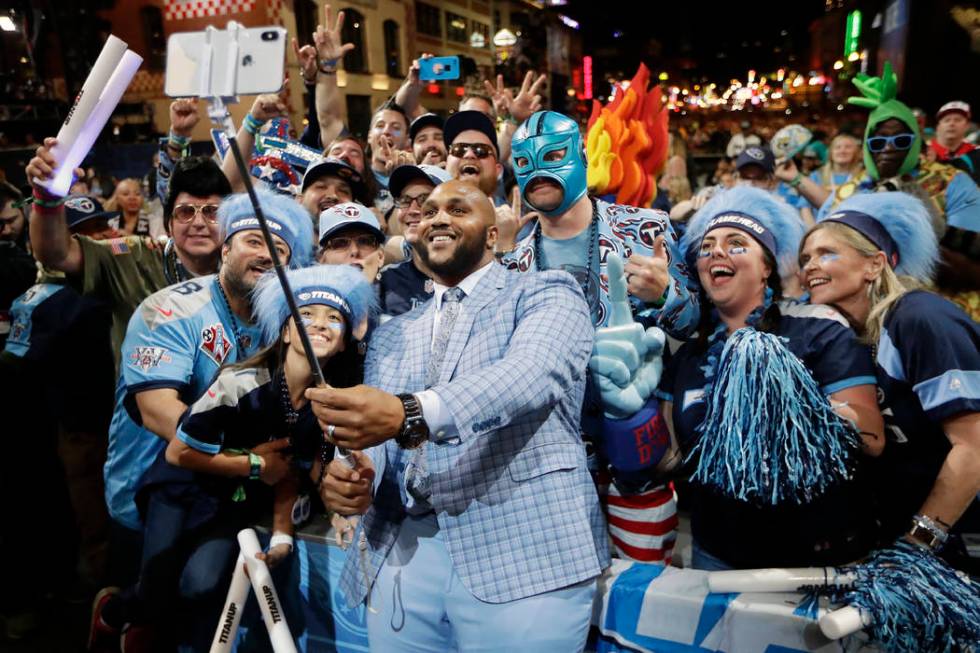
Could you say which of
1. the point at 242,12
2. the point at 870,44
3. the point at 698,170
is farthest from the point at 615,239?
the point at 870,44

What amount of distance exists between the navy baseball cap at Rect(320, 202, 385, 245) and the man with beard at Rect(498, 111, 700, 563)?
2.11ft

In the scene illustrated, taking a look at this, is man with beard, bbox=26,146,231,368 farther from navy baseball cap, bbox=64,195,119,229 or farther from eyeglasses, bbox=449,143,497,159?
eyeglasses, bbox=449,143,497,159

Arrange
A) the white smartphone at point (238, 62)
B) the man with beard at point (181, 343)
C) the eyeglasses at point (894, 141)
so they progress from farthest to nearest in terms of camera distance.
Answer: the eyeglasses at point (894, 141) → the man with beard at point (181, 343) → the white smartphone at point (238, 62)

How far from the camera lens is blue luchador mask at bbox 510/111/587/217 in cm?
281

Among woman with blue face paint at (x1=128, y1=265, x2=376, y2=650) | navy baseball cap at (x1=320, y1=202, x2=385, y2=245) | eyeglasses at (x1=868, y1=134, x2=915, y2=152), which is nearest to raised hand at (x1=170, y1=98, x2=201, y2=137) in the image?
navy baseball cap at (x1=320, y1=202, x2=385, y2=245)

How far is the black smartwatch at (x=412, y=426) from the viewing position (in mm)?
1491

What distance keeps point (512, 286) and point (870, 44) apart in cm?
2547

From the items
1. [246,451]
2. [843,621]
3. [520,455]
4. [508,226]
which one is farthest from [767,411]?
[508,226]

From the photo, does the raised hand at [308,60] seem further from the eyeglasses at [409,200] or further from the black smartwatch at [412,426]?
the black smartwatch at [412,426]

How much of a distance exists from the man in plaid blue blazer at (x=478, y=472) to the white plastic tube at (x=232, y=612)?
47 cm

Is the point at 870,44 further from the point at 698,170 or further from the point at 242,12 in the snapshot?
the point at 242,12

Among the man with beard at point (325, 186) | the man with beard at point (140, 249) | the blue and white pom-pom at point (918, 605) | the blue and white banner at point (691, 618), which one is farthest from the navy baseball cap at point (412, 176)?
the blue and white pom-pom at point (918, 605)

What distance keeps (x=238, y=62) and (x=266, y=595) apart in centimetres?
167

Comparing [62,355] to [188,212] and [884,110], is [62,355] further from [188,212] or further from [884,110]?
[884,110]
